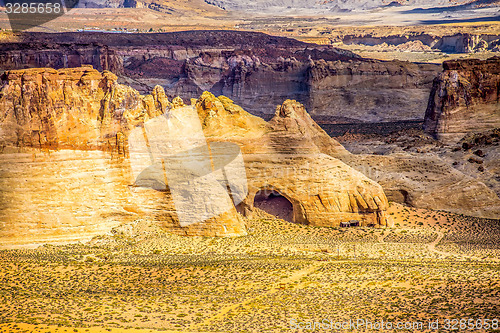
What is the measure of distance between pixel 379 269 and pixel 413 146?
95.0 feet

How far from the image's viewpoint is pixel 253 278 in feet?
105

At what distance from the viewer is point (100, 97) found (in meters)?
37.5

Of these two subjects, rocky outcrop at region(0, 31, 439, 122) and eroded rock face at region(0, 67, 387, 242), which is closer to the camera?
eroded rock face at region(0, 67, 387, 242)

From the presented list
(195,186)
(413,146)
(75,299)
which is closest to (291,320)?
(75,299)

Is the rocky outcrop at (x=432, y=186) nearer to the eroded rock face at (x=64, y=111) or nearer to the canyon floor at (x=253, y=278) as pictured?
the canyon floor at (x=253, y=278)

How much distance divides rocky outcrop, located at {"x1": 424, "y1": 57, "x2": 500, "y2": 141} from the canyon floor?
21.8 metres

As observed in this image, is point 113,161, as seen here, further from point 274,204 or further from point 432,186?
point 432,186

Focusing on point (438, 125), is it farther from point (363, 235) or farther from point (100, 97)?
point (100, 97)

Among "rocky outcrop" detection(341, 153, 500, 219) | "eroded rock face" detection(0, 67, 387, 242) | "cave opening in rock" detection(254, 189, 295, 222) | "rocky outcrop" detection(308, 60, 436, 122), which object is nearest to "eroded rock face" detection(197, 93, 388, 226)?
"eroded rock face" detection(0, 67, 387, 242)

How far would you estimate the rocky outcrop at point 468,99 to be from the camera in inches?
2422

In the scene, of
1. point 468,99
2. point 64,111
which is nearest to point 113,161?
point 64,111

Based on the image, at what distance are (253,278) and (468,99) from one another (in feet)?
123

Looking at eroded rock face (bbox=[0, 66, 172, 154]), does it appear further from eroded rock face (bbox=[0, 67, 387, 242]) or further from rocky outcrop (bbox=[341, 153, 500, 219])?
rocky outcrop (bbox=[341, 153, 500, 219])

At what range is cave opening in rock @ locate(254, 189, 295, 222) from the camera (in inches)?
1639
